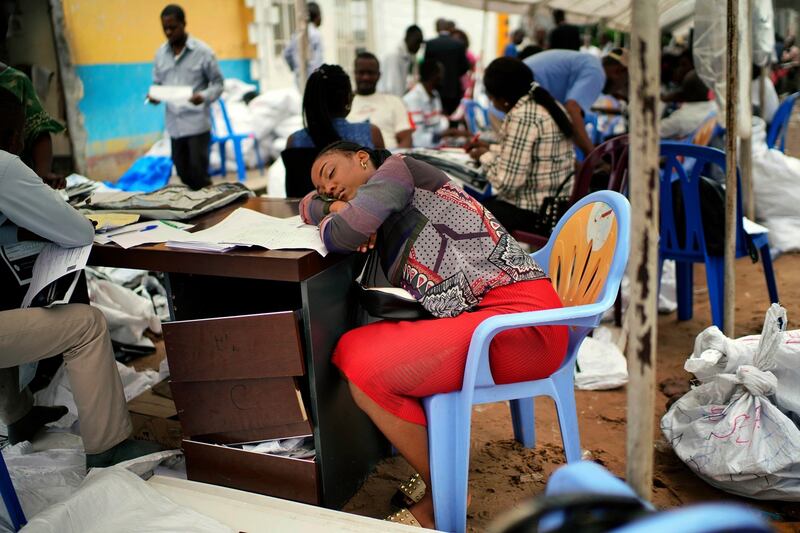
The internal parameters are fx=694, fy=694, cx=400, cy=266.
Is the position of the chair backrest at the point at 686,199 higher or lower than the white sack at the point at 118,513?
higher

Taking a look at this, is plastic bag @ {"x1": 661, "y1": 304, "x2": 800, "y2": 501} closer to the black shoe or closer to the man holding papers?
the black shoe

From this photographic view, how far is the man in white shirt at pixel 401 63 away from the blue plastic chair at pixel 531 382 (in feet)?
→ 22.6

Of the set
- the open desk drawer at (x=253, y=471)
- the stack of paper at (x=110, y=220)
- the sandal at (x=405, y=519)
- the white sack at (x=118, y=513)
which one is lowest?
the sandal at (x=405, y=519)

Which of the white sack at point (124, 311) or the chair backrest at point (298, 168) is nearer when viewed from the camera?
the chair backrest at point (298, 168)

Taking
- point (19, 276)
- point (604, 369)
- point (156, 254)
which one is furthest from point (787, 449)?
point (19, 276)

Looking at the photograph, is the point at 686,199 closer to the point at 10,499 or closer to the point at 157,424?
the point at 157,424

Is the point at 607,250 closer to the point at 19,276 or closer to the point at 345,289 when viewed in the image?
the point at 345,289

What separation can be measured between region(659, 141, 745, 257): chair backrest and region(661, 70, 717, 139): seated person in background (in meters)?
1.72

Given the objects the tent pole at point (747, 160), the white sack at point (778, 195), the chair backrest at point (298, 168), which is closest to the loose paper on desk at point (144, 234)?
the chair backrest at point (298, 168)

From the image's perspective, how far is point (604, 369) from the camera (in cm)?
304

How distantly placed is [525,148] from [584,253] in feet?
3.96

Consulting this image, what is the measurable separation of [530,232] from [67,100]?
16.2 ft

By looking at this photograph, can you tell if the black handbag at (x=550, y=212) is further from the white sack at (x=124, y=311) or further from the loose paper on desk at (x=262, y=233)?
the white sack at (x=124, y=311)

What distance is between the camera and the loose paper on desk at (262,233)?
75.1 inches
